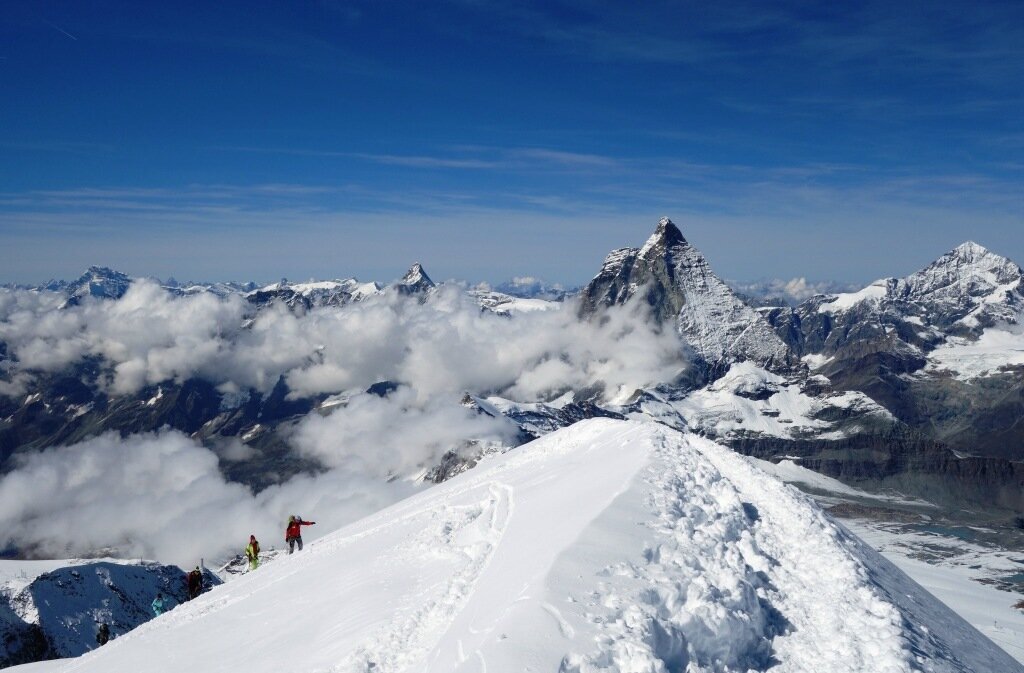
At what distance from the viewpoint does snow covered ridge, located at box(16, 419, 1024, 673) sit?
13.4 m

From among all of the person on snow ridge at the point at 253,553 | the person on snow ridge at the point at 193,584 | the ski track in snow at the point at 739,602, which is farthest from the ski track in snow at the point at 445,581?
the person on snow ridge at the point at 193,584

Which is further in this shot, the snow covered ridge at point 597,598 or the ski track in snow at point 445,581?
the ski track in snow at point 445,581

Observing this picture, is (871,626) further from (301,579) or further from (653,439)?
(301,579)

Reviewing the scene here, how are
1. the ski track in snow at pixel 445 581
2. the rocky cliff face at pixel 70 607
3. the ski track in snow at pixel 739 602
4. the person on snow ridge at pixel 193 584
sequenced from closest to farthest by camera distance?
the ski track in snow at pixel 739 602 < the ski track in snow at pixel 445 581 < the person on snow ridge at pixel 193 584 < the rocky cliff face at pixel 70 607

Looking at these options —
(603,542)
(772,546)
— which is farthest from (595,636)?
(772,546)

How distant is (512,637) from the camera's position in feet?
40.5

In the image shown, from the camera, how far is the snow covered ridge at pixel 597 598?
1340 cm

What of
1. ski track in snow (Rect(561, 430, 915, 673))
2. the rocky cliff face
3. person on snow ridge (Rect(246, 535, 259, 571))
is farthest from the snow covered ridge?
the rocky cliff face

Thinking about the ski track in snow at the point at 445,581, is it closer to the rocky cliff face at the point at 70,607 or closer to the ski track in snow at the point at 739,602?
the ski track in snow at the point at 739,602

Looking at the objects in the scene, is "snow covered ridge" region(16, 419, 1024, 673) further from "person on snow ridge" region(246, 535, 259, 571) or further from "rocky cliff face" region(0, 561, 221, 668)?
"rocky cliff face" region(0, 561, 221, 668)

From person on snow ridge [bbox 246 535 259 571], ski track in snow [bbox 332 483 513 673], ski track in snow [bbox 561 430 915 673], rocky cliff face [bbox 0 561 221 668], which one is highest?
ski track in snow [bbox 561 430 915 673]

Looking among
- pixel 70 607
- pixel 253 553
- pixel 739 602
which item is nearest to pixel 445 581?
pixel 739 602

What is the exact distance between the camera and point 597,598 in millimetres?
14219

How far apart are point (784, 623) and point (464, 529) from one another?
12.0 meters
